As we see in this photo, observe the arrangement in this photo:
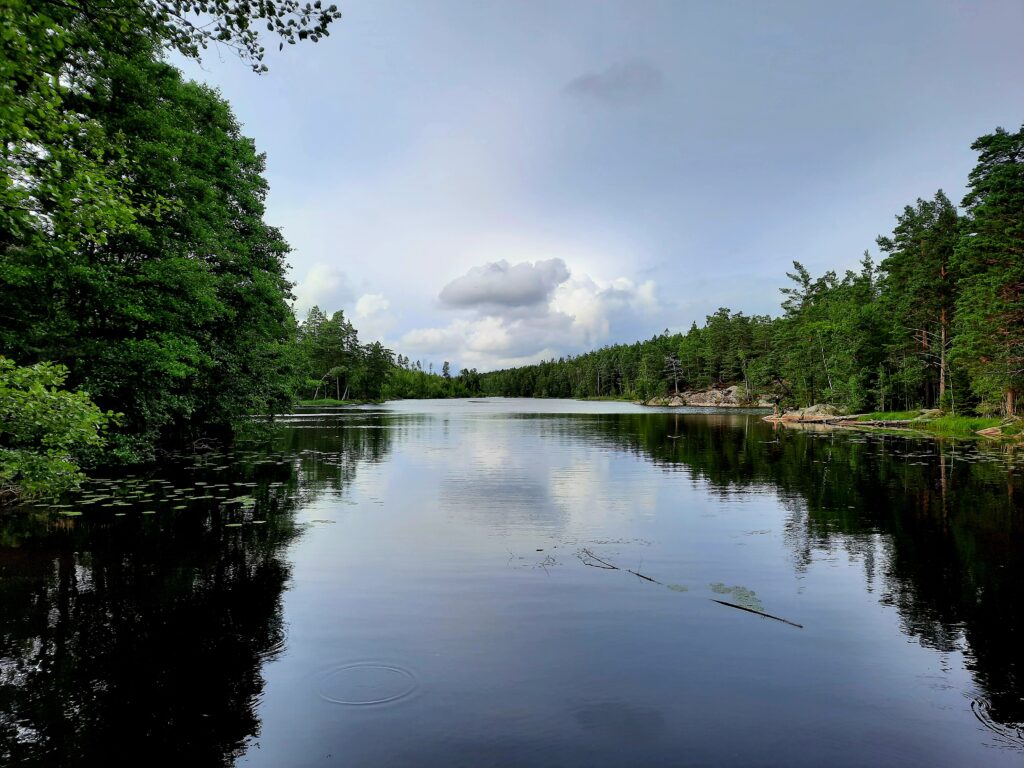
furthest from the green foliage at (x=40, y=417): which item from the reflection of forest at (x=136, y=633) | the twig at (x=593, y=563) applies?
the twig at (x=593, y=563)

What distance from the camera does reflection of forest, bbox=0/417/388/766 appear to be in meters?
6.26

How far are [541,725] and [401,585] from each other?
5.57 m

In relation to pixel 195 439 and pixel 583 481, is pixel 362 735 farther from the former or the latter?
pixel 195 439

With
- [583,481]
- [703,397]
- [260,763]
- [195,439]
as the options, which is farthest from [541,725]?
[703,397]

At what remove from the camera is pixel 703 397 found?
142m

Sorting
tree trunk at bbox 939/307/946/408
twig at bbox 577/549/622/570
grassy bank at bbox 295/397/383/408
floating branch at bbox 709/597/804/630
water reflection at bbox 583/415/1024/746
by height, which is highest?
tree trunk at bbox 939/307/946/408

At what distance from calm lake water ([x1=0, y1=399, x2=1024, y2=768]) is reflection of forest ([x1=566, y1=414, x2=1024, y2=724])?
3.5 inches

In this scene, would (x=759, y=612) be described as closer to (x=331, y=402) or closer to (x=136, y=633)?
(x=136, y=633)

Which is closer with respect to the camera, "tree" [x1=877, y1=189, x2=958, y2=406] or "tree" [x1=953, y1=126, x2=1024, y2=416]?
"tree" [x1=953, y1=126, x2=1024, y2=416]

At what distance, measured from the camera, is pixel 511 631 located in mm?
9242

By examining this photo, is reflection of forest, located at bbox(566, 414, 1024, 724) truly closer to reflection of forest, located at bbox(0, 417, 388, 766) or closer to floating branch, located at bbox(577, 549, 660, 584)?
floating branch, located at bbox(577, 549, 660, 584)

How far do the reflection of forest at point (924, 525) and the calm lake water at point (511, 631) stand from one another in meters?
0.09

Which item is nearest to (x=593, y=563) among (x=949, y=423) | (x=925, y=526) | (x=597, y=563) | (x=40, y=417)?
(x=597, y=563)

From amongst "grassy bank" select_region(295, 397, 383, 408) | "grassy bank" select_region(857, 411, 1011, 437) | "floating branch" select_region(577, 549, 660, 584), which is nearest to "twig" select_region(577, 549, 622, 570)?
"floating branch" select_region(577, 549, 660, 584)
